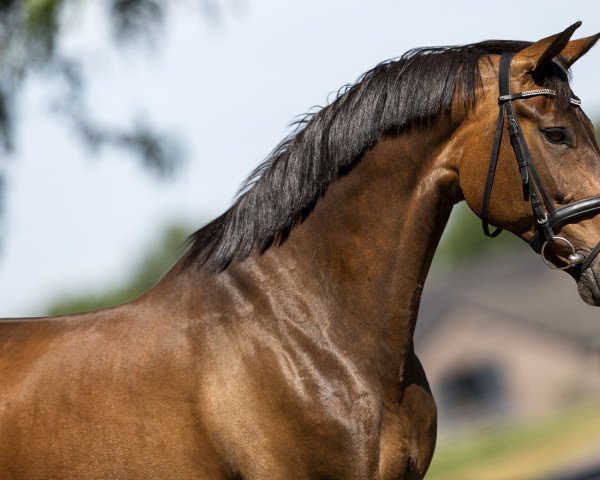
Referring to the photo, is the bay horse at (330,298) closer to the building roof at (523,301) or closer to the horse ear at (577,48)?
the horse ear at (577,48)

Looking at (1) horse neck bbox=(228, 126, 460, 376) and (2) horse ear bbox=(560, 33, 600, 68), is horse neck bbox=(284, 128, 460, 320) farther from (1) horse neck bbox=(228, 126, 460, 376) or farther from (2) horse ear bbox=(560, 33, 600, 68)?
(2) horse ear bbox=(560, 33, 600, 68)

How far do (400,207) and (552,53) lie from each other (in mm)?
989

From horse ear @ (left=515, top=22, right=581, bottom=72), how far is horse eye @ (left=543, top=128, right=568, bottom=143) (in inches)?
12.0

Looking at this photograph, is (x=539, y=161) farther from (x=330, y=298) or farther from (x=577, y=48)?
(x=330, y=298)

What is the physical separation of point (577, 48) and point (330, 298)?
5.66ft

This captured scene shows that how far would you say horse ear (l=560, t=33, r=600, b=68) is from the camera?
15.6ft

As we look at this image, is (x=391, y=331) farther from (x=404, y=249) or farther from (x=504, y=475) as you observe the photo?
(x=504, y=475)

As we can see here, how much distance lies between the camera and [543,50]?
4473 mm

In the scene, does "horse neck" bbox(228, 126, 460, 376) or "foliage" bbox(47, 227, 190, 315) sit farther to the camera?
"foliage" bbox(47, 227, 190, 315)

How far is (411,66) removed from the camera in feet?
15.6

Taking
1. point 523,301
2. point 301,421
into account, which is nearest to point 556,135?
point 301,421

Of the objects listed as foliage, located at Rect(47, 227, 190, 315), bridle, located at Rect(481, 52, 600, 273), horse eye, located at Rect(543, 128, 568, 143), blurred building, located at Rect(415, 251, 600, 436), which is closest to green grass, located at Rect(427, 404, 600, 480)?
bridle, located at Rect(481, 52, 600, 273)

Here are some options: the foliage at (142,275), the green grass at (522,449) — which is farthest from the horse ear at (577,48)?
the foliage at (142,275)

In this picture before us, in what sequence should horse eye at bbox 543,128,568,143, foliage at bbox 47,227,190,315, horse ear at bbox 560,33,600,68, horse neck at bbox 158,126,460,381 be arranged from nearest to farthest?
horse eye at bbox 543,128,568,143 → horse neck at bbox 158,126,460,381 → horse ear at bbox 560,33,600,68 → foliage at bbox 47,227,190,315
